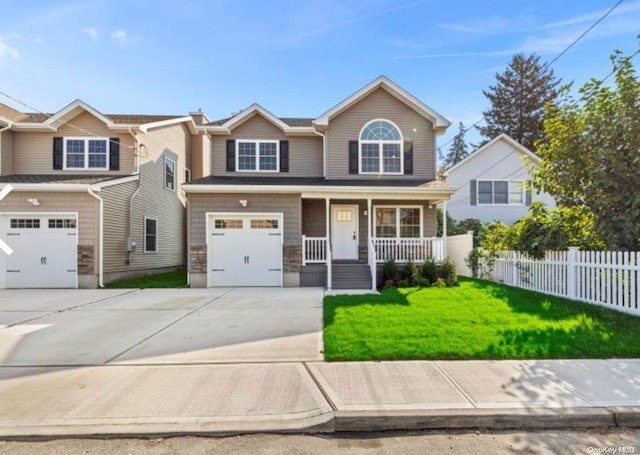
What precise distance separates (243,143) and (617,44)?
38.3 feet

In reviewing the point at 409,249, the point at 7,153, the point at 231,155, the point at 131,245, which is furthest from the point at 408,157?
the point at 7,153

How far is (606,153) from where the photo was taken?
7398 mm

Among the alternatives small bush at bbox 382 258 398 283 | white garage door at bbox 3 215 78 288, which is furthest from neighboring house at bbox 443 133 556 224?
white garage door at bbox 3 215 78 288

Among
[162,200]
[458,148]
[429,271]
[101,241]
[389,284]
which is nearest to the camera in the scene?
[389,284]

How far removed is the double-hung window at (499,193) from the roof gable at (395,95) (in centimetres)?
756

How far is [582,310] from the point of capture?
7.05m

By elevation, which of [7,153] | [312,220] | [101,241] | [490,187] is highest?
[7,153]

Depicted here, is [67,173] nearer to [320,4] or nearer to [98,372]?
[320,4]

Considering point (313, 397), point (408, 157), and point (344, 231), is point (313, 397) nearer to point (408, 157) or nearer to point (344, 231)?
point (344, 231)

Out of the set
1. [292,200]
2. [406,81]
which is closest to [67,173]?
[292,200]

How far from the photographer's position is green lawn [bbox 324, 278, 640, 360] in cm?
491

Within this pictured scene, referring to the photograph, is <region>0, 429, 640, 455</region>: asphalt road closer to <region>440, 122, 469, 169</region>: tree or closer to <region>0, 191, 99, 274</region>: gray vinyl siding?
<region>0, 191, 99, 274</region>: gray vinyl siding

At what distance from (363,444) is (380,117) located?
1290cm

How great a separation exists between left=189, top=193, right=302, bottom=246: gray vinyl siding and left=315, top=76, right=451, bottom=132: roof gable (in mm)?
3603
